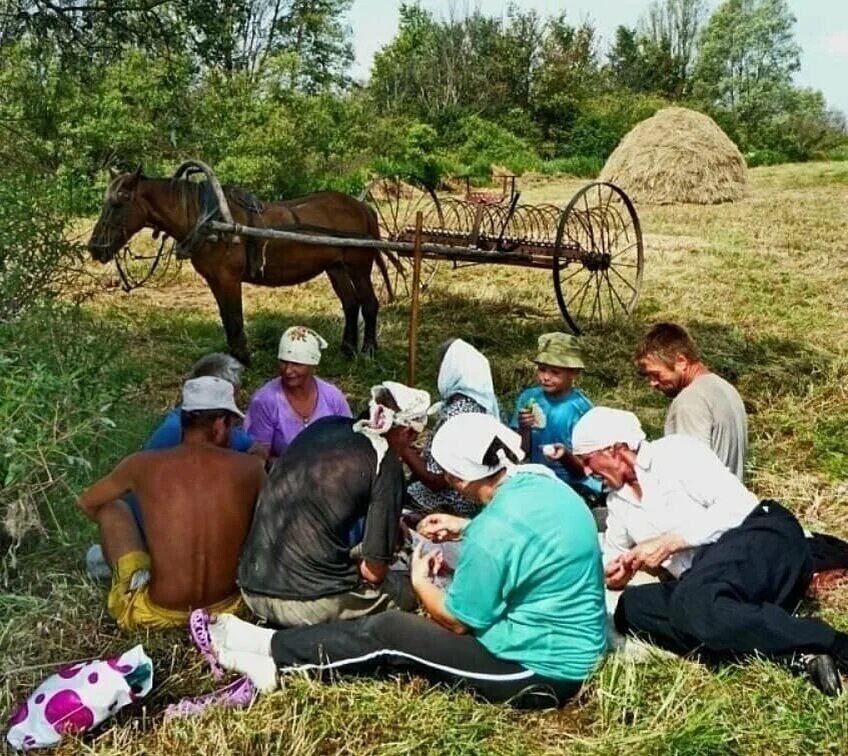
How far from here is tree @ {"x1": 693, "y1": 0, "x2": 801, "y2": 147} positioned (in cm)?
4956

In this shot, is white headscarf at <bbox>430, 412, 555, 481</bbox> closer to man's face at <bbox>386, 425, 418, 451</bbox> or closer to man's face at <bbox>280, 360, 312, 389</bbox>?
man's face at <bbox>386, 425, 418, 451</bbox>

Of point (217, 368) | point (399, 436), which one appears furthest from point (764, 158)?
point (399, 436)

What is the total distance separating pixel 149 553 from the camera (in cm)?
380

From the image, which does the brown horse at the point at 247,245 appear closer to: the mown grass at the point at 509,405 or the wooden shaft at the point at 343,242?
the wooden shaft at the point at 343,242

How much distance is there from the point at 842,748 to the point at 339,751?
1630mm

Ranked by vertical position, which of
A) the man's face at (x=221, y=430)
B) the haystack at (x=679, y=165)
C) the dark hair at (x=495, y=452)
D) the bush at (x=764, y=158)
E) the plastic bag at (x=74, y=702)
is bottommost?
the plastic bag at (x=74, y=702)

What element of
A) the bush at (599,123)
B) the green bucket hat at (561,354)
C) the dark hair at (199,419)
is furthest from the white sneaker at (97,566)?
the bush at (599,123)

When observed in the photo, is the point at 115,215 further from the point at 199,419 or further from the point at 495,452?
the point at 495,452

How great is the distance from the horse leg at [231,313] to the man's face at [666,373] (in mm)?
4417

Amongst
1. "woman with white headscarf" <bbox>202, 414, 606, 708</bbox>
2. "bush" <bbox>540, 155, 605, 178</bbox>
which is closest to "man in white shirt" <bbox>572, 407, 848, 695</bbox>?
"woman with white headscarf" <bbox>202, 414, 606, 708</bbox>

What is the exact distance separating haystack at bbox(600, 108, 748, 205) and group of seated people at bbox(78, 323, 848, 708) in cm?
1800

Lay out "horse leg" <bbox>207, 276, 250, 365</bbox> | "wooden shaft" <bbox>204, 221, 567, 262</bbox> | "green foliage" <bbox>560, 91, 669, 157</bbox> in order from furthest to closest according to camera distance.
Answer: "green foliage" <bbox>560, 91, 669, 157</bbox> → "horse leg" <bbox>207, 276, 250, 365</bbox> → "wooden shaft" <bbox>204, 221, 567, 262</bbox>

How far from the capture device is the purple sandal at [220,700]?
3305mm

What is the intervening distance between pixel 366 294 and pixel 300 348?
4402 mm
